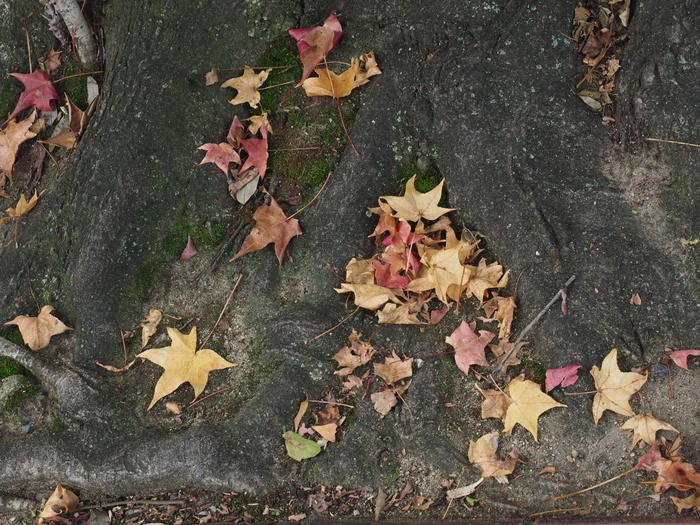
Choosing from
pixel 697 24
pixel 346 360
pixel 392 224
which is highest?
pixel 697 24

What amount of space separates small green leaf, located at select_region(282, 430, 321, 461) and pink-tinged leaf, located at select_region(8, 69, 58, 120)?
1.99 meters

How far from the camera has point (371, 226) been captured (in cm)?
294

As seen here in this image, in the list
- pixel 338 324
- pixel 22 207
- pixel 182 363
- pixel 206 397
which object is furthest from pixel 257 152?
pixel 22 207

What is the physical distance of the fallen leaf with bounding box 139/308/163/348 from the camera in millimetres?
3025

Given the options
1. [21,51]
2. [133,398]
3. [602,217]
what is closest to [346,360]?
[133,398]

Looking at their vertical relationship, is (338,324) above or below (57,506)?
above

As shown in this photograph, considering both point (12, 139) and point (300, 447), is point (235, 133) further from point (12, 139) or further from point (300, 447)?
point (300, 447)

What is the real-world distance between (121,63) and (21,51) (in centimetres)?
78

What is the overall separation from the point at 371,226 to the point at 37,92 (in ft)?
5.88

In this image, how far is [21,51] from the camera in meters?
3.55

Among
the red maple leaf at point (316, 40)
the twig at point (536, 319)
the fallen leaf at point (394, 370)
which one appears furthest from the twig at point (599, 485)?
the red maple leaf at point (316, 40)

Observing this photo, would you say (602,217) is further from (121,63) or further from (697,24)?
(121,63)

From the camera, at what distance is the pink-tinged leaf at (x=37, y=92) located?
3.42 metres

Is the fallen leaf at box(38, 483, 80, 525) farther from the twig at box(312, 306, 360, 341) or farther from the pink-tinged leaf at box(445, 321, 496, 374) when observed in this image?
the pink-tinged leaf at box(445, 321, 496, 374)
